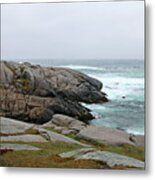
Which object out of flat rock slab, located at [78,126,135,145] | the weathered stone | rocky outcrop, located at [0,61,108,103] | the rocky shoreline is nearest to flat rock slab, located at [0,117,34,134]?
the rocky shoreline

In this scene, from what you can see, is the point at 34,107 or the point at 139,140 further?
the point at 34,107

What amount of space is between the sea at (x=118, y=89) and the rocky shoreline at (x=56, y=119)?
0.03m

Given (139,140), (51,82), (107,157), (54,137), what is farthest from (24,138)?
(139,140)

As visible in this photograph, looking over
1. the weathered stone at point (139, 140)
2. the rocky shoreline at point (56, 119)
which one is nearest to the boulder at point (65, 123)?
the rocky shoreline at point (56, 119)

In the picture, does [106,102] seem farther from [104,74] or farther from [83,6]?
[83,6]

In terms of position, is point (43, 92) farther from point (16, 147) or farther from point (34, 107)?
point (16, 147)

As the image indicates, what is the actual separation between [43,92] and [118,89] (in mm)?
337

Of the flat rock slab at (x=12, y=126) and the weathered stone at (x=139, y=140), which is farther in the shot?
the flat rock slab at (x=12, y=126)

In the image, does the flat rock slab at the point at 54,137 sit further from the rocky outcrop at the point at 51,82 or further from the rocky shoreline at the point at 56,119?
the rocky outcrop at the point at 51,82

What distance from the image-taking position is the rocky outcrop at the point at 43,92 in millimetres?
2477

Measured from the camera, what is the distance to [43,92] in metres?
2.50

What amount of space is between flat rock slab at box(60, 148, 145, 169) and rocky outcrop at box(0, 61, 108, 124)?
0.48 ft

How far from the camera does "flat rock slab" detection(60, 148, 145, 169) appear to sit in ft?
7.89

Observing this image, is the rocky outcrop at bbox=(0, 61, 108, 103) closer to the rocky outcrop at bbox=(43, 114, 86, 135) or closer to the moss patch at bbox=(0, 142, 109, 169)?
the rocky outcrop at bbox=(43, 114, 86, 135)
